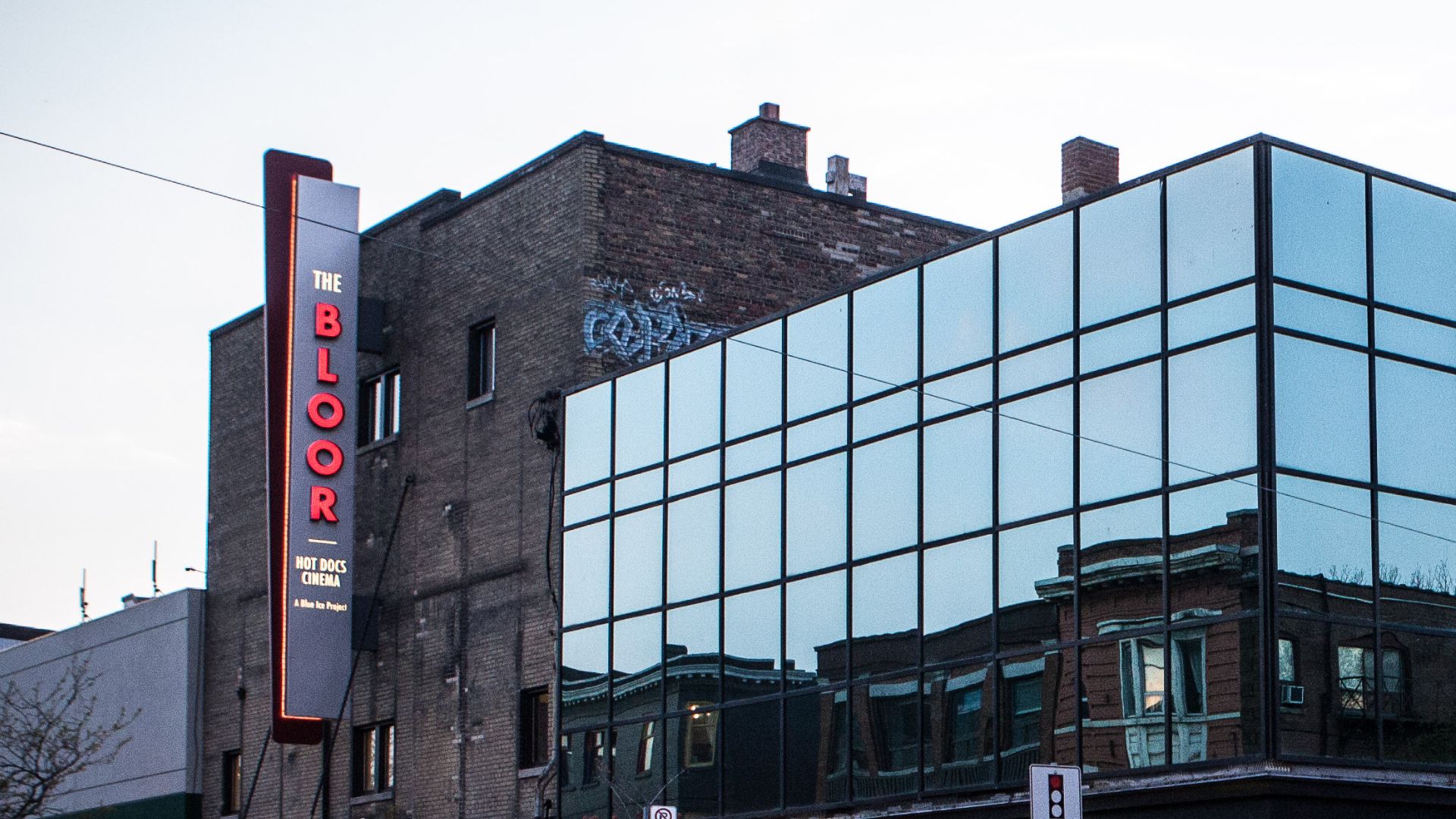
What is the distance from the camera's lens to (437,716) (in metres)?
32.3

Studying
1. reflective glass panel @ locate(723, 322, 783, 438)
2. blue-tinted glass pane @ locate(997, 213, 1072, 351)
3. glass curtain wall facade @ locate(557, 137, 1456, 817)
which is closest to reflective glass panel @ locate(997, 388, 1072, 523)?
glass curtain wall facade @ locate(557, 137, 1456, 817)

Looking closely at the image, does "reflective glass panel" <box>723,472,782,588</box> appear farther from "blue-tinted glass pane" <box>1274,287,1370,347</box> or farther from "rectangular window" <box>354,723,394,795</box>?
"rectangular window" <box>354,723,394,795</box>

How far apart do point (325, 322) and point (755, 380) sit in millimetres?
9749

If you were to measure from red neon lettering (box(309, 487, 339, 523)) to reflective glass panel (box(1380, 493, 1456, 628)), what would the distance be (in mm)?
18613

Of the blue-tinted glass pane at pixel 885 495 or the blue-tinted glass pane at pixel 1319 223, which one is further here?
the blue-tinted glass pane at pixel 885 495

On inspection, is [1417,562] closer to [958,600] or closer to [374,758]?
[958,600]

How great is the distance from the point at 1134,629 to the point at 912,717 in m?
3.76

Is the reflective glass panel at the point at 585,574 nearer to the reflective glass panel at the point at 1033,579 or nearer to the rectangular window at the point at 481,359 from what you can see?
the rectangular window at the point at 481,359

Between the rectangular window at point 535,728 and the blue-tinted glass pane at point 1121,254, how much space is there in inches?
482

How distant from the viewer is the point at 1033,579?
71.4 feet

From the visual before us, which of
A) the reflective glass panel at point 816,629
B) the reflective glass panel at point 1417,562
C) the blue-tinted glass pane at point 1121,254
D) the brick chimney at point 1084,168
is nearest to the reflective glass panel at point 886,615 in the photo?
the reflective glass panel at point 816,629

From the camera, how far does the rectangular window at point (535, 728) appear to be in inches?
1188

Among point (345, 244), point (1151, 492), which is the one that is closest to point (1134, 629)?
point (1151, 492)

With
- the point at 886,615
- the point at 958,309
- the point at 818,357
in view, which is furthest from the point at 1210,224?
the point at 818,357
